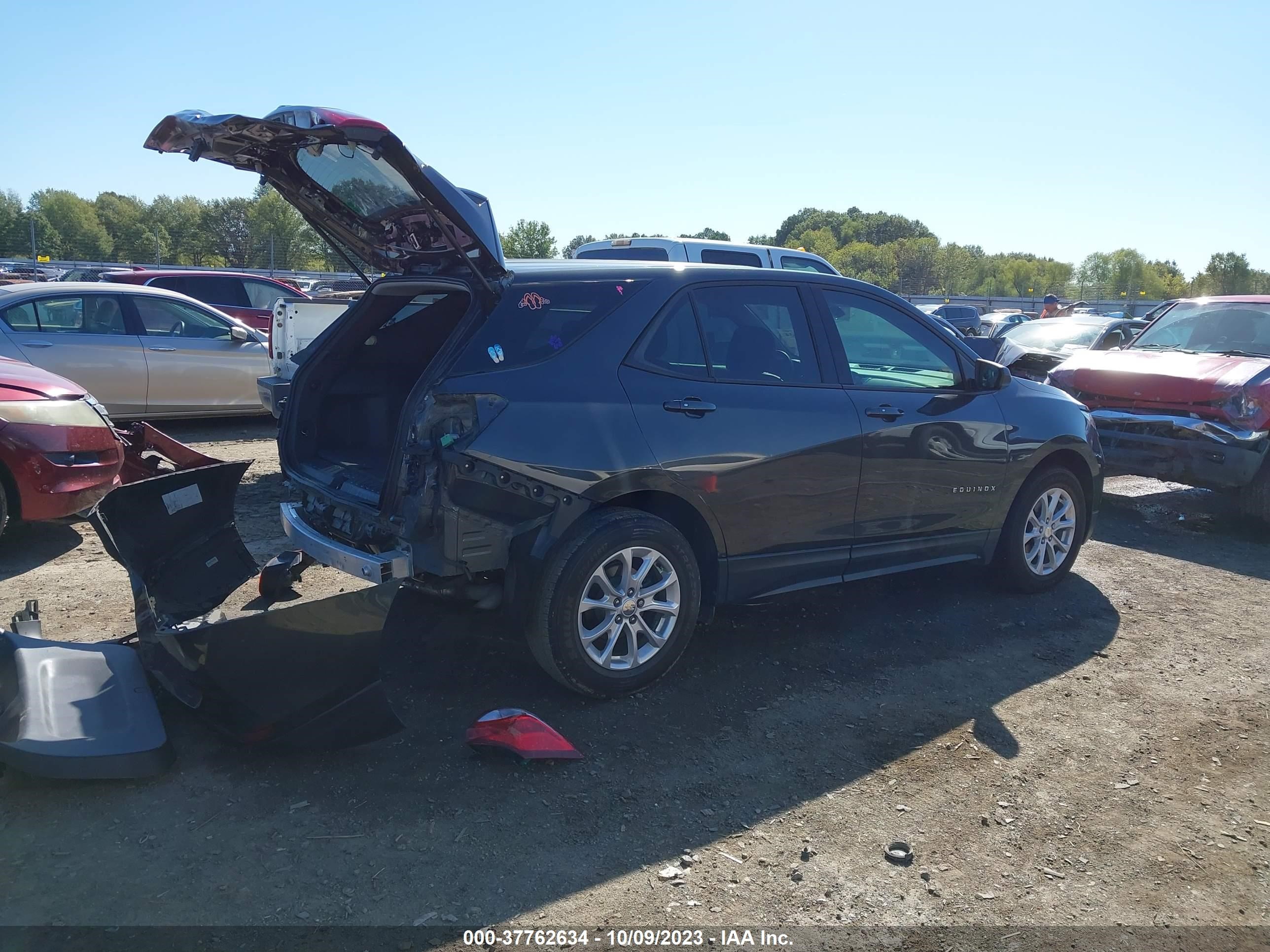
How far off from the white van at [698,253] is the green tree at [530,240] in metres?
23.0

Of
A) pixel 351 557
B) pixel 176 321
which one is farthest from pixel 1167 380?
pixel 176 321

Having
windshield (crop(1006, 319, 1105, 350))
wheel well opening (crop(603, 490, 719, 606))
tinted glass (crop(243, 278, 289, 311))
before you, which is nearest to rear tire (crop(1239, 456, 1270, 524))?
wheel well opening (crop(603, 490, 719, 606))

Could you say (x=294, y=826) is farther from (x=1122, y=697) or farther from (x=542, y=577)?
(x=1122, y=697)

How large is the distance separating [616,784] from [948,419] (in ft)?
9.16

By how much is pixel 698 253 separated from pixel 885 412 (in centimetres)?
512

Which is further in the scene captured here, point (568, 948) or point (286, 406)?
point (286, 406)

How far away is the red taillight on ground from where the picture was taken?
3607mm

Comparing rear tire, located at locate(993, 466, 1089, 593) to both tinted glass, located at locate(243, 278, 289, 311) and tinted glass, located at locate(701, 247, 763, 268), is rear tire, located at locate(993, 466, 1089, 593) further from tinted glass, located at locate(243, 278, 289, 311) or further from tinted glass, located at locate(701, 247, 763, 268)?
tinted glass, located at locate(243, 278, 289, 311)

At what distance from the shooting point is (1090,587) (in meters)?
6.19

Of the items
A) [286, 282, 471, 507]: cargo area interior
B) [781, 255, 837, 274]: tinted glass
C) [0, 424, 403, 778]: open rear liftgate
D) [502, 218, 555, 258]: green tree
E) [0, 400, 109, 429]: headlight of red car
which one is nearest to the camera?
[0, 424, 403, 778]: open rear liftgate

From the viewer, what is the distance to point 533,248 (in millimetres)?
34469

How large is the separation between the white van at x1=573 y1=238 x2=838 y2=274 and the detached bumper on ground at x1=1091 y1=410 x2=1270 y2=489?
295 centimetres

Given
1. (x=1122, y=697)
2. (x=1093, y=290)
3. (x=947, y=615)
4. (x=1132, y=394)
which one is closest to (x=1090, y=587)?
(x=947, y=615)

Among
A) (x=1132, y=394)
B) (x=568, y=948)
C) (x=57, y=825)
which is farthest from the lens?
(x=1132, y=394)
